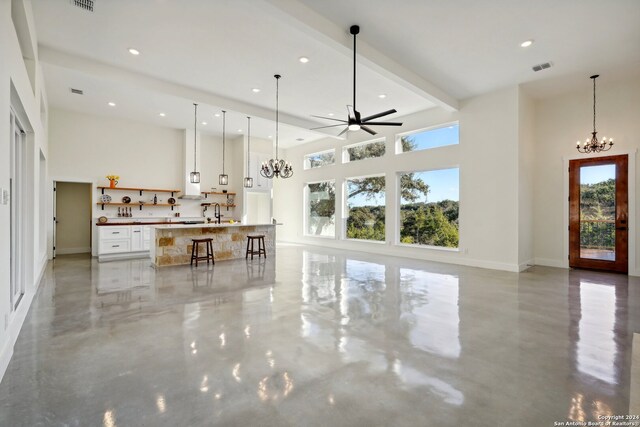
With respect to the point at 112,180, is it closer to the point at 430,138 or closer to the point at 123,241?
the point at 123,241

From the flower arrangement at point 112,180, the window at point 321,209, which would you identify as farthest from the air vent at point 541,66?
the flower arrangement at point 112,180

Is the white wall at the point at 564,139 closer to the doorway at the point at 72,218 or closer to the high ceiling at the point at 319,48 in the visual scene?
the high ceiling at the point at 319,48

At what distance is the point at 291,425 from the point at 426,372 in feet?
3.70

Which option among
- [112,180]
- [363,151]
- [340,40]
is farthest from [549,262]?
[112,180]

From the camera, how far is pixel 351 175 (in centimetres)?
1003

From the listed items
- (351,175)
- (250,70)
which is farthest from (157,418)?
(351,175)

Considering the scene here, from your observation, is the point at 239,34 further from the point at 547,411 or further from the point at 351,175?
the point at 351,175

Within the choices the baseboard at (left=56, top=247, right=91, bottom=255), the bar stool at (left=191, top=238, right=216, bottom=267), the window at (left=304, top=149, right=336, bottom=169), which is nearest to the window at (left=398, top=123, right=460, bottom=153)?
the window at (left=304, top=149, right=336, bottom=169)

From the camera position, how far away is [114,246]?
7914 millimetres

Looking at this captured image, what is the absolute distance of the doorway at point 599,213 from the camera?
20.5 ft

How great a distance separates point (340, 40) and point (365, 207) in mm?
5908

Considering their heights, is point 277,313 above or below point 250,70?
→ below

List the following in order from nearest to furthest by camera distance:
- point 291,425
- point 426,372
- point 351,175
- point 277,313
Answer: point 291,425 → point 426,372 → point 277,313 → point 351,175

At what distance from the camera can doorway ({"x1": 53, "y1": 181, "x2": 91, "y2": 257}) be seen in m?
8.62
